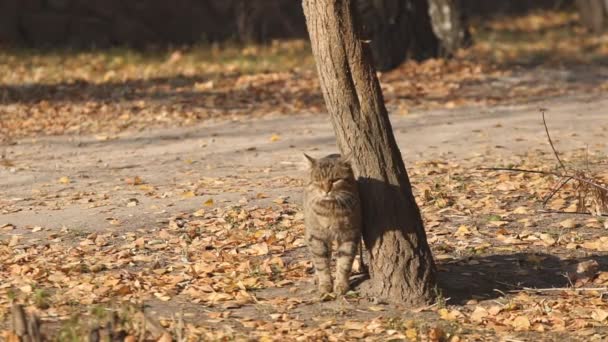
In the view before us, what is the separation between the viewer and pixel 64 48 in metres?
20.3

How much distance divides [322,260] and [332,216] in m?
0.34

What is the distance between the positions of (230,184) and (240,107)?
4816 mm

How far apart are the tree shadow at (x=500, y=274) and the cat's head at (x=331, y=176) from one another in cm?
101

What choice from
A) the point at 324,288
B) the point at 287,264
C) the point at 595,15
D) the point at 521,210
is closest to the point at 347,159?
the point at 324,288

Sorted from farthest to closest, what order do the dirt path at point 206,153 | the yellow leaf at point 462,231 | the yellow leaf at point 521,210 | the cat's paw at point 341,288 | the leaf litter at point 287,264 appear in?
the dirt path at point 206,153 < the yellow leaf at point 521,210 < the yellow leaf at point 462,231 < the cat's paw at point 341,288 < the leaf litter at point 287,264

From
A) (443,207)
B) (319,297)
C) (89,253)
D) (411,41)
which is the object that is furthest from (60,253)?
(411,41)

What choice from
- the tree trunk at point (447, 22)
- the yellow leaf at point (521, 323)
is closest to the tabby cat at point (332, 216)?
the yellow leaf at point (521, 323)

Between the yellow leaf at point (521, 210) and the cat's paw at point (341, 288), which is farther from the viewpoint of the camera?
the yellow leaf at point (521, 210)

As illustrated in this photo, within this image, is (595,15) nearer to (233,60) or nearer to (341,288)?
(233,60)

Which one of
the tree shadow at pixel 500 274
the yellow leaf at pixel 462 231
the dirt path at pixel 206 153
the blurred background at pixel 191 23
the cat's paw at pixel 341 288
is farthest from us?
the blurred background at pixel 191 23

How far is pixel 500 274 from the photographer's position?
25.4ft

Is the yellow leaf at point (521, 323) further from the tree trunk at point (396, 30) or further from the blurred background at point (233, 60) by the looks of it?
the tree trunk at point (396, 30)

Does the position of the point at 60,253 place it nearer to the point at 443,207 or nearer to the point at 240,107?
the point at 443,207

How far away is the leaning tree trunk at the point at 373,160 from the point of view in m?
7.08
